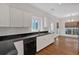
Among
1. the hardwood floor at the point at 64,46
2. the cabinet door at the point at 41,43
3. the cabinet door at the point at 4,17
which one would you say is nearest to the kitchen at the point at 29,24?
the cabinet door at the point at 4,17

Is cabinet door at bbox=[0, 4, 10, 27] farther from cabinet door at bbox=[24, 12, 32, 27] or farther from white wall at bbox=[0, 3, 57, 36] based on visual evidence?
cabinet door at bbox=[24, 12, 32, 27]

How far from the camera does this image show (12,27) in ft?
6.78

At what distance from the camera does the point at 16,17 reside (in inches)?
76.1

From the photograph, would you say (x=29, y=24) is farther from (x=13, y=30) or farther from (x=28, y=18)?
A: (x=13, y=30)

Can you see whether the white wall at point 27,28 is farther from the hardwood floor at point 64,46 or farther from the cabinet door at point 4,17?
the hardwood floor at point 64,46

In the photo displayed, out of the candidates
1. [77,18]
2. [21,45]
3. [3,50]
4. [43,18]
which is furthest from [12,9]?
[77,18]

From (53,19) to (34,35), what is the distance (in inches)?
21.6

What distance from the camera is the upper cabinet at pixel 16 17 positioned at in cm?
190

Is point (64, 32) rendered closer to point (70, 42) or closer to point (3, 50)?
point (70, 42)

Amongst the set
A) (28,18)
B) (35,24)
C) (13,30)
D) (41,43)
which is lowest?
(41,43)

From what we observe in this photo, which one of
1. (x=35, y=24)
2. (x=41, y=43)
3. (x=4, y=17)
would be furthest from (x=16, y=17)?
(x=41, y=43)

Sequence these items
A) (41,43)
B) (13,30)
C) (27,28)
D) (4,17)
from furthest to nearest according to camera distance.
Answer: (41,43) → (13,30) → (27,28) → (4,17)

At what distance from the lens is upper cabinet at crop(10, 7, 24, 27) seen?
1.90m

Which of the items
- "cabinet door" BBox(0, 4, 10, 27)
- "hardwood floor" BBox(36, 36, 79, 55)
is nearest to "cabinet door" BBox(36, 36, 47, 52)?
"hardwood floor" BBox(36, 36, 79, 55)
